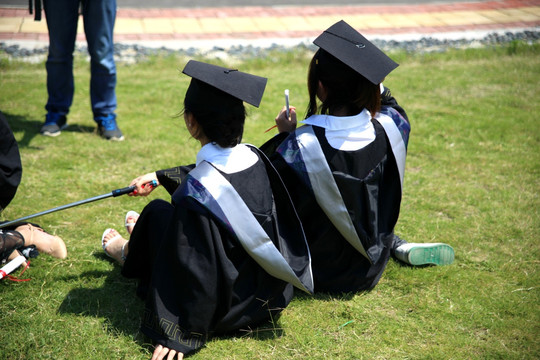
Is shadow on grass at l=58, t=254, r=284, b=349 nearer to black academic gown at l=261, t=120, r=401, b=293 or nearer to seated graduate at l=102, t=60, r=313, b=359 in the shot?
seated graduate at l=102, t=60, r=313, b=359

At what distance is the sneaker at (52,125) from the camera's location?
16.7ft

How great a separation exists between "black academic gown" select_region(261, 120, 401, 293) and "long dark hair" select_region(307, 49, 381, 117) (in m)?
0.17

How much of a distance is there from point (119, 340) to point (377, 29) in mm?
7296

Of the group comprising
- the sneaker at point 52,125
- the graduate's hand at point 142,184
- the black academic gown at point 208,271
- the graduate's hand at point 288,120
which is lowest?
the sneaker at point 52,125

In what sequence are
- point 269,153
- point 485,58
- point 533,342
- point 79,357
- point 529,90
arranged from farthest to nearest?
point 485,58 → point 529,90 → point 269,153 → point 533,342 → point 79,357

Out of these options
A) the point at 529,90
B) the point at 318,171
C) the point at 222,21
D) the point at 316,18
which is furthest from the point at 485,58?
the point at 318,171

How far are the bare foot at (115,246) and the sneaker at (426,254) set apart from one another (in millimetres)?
1681

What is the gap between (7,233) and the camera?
3.22 m

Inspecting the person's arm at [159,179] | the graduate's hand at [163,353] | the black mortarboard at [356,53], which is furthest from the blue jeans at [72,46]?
the graduate's hand at [163,353]

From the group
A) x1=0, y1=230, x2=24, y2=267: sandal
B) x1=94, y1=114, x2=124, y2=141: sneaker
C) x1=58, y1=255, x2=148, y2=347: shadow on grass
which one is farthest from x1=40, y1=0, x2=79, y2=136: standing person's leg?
x1=58, y1=255, x2=148, y2=347: shadow on grass

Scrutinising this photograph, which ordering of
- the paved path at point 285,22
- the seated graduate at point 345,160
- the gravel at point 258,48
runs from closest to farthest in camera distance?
the seated graduate at point 345,160 → the gravel at point 258,48 → the paved path at point 285,22

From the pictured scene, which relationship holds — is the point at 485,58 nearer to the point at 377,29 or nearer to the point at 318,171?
the point at 377,29

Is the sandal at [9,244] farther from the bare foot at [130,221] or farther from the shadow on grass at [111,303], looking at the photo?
the bare foot at [130,221]

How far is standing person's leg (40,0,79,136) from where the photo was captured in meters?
4.75
